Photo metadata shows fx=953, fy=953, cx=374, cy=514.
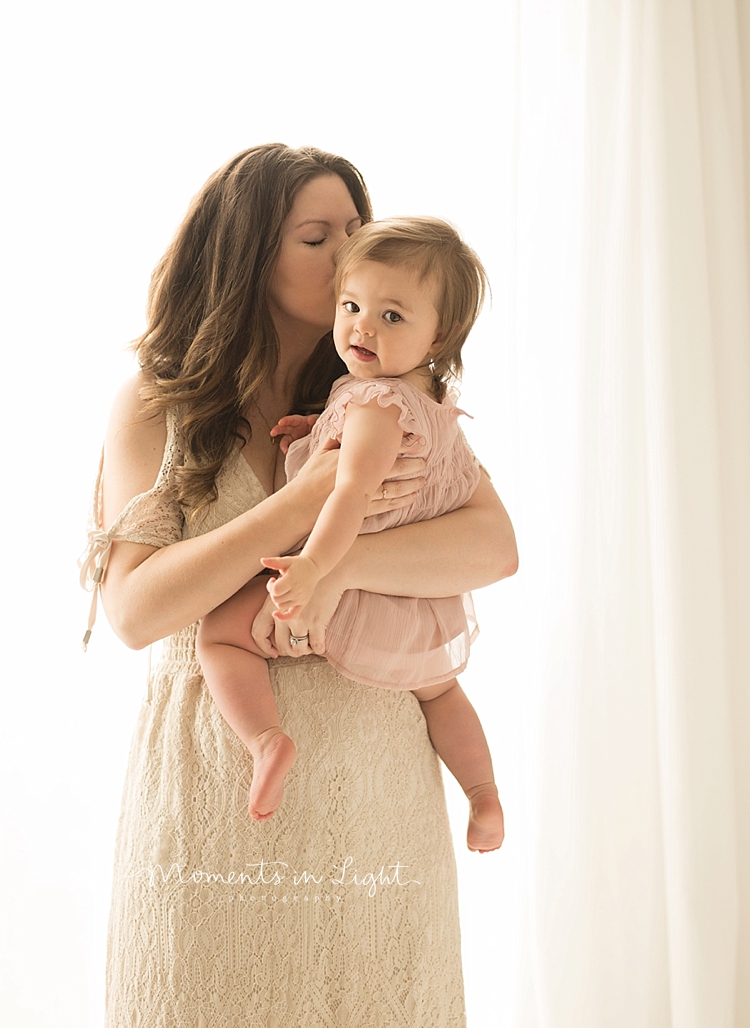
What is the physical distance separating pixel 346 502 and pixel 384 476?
88 mm

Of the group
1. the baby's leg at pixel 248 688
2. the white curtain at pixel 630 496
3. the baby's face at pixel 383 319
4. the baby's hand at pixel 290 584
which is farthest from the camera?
the white curtain at pixel 630 496

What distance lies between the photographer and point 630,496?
2232 millimetres

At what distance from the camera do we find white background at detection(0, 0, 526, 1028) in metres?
1.90

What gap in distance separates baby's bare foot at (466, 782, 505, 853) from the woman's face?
2.32ft

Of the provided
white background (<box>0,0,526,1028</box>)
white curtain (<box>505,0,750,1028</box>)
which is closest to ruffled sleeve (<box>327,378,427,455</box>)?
white background (<box>0,0,526,1028</box>)

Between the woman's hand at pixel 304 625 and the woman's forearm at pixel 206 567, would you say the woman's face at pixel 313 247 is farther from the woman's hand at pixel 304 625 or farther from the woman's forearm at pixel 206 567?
the woman's hand at pixel 304 625

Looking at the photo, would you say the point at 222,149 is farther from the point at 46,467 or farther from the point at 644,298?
the point at 644,298

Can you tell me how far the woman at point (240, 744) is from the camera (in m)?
1.17

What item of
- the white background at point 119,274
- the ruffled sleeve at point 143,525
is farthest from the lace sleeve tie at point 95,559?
the white background at point 119,274

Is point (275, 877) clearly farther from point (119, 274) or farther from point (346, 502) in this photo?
point (119, 274)

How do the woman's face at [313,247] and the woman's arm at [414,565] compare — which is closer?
the woman's arm at [414,565]

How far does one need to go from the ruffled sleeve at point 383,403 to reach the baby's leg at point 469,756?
0.35 m

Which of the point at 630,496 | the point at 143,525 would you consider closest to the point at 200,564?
the point at 143,525

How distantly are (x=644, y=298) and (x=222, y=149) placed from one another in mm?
1015
